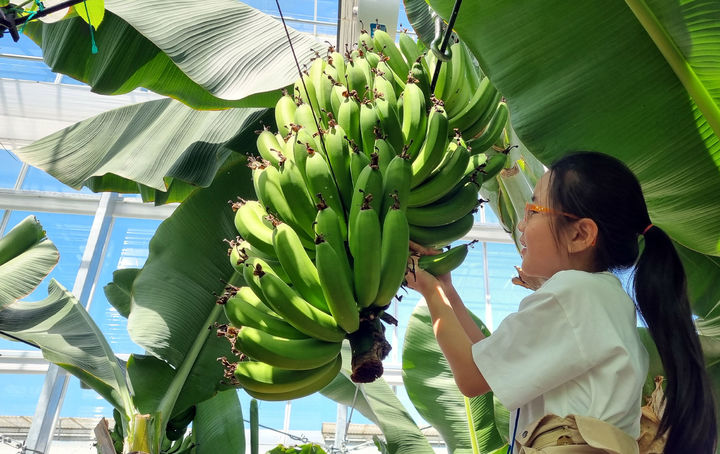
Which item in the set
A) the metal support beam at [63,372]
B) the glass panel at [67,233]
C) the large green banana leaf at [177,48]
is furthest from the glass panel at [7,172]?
the large green banana leaf at [177,48]

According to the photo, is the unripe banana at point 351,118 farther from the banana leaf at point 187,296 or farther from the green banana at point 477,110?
the banana leaf at point 187,296

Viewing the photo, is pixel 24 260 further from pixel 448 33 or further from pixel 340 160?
pixel 448 33

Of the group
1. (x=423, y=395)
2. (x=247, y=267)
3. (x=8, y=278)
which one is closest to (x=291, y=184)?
(x=247, y=267)

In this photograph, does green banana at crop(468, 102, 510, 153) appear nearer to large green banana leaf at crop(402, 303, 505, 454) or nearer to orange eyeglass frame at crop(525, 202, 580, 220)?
orange eyeglass frame at crop(525, 202, 580, 220)

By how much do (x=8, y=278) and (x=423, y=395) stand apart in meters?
1.78

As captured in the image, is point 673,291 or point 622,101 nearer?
point 673,291

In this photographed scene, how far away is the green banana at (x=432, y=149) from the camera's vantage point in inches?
51.6

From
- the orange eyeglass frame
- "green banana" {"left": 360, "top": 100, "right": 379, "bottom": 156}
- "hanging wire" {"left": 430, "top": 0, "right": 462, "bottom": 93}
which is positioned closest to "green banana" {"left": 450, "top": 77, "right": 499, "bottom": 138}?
"hanging wire" {"left": 430, "top": 0, "right": 462, "bottom": 93}

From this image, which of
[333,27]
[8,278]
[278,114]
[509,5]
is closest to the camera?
[509,5]

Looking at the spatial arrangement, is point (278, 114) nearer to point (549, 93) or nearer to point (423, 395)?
point (549, 93)

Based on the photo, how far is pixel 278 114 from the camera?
158 cm

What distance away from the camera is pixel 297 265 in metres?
1.13

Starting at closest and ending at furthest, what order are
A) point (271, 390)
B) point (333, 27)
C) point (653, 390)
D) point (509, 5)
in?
point (271, 390) → point (509, 5) → point (653, 390) → point (333, 27)

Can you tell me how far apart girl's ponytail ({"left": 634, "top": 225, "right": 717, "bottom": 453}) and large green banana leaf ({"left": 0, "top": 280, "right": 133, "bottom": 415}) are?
1.67 m
